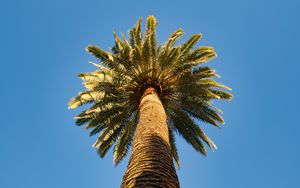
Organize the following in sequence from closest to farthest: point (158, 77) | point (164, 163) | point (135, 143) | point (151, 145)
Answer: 1. point (164, 163)
2. point (151, 145)
3. point (135, 143)
4. point (158, 77)

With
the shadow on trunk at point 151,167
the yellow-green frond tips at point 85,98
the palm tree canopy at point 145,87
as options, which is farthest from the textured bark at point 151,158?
the yellow-green frond tips at point 85,98

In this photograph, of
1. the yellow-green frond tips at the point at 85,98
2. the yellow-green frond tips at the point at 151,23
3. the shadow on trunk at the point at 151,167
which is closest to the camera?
the shadow on trunk at the point at 151,167

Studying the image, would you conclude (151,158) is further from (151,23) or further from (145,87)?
(151,23)

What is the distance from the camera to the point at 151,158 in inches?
264

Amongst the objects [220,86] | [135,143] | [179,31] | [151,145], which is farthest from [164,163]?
[179,31]

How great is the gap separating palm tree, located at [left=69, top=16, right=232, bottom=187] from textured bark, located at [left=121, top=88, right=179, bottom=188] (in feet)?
7.95

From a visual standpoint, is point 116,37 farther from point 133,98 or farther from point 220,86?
point 220,86

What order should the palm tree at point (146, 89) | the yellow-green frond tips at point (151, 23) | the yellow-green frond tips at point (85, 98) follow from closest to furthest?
the palm tree at point (146, 89), the yellow-green frond tips at point (85, 98), the yellow-green frond tips at point (151, 23)

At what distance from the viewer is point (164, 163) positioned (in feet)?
21.7

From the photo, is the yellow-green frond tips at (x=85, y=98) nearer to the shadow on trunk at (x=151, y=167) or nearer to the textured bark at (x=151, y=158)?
the textured bark at (x=151, y=158)

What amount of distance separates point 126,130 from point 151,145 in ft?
27.4

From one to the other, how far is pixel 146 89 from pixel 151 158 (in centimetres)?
640

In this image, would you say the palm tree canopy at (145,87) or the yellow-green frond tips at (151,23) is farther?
the yellow-green frond tips at (151,23)

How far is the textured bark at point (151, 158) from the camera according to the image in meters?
5.86
